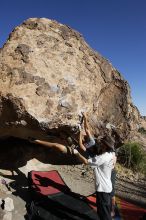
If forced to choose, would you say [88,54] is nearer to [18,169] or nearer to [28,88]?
[28,88]

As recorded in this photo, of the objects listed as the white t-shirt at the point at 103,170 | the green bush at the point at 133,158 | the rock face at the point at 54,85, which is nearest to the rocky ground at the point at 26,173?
the rock face at the point at 54,85

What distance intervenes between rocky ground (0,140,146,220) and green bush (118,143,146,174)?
3.98ft

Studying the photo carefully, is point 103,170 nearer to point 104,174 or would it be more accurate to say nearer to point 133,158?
point 104,174

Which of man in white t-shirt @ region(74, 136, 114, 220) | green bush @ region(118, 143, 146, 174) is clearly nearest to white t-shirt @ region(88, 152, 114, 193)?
man in white t-shirt @ region(74, 136, 114, 220)

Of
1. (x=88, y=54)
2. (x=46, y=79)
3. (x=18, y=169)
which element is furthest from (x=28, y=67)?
(x=18, y=169)

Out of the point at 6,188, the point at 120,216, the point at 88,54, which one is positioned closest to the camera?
the point at 120,216

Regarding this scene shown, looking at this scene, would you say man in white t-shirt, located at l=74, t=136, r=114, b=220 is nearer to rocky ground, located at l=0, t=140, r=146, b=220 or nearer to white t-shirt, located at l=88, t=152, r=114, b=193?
white t-shirt, located at l=88, t=152, r=114, b=193

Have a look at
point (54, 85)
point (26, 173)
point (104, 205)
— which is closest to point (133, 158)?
point (26, 173)

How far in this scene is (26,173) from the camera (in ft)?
22.0

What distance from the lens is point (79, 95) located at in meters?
5.89

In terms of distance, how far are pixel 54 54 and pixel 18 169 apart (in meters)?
2.44

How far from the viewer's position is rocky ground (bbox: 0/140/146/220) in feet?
18.8

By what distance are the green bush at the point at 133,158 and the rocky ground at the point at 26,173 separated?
1.21 m

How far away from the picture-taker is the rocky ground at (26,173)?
5742 millimetres
